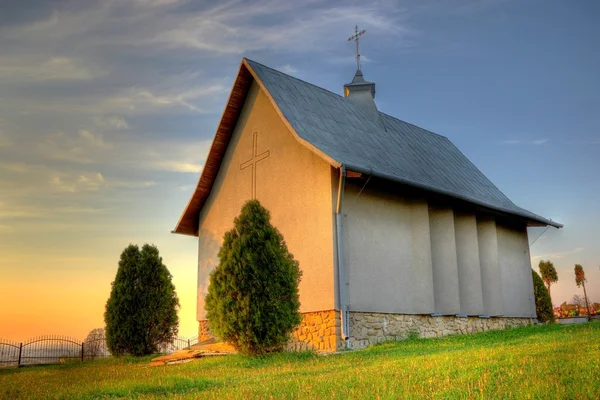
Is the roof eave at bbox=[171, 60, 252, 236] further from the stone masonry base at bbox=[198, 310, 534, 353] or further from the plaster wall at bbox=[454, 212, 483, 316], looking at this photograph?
the plaster wall at bbox=[454, 212, 483, 316]

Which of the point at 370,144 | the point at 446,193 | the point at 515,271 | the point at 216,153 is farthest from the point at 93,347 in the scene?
the point at 515,271

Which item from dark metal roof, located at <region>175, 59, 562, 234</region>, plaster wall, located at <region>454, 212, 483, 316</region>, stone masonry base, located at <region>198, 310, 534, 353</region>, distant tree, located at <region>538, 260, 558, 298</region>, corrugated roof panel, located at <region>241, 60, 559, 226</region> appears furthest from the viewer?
distant tree, located at <region>538, 260, 558, 298</region>

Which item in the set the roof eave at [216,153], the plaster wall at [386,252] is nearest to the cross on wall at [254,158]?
the roof eave at [216,153]

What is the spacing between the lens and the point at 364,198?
14320 mm

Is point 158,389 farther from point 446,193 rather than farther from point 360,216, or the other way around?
point 446,193

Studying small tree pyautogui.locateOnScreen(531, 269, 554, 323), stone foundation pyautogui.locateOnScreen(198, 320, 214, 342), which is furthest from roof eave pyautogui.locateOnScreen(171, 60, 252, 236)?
small tree pyautogui.locateOnScreen(531, 269, 554, 323)

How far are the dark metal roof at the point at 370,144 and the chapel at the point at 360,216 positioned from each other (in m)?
0.06

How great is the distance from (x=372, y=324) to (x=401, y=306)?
3.69ft

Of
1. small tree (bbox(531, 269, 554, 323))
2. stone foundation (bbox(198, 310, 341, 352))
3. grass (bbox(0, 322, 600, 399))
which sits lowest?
grass (bbox(0, 322, 600, 399))

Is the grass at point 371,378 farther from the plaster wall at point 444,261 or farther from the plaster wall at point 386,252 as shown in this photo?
the plaster wall at point 444,261

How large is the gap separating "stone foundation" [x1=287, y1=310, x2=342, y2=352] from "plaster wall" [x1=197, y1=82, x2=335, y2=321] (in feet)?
0.64

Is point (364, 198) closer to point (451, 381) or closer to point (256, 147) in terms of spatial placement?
point (256, 147)

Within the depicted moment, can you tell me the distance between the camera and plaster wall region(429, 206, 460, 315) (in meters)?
15.7

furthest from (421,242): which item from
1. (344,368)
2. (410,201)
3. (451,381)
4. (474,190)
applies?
(451,381)
